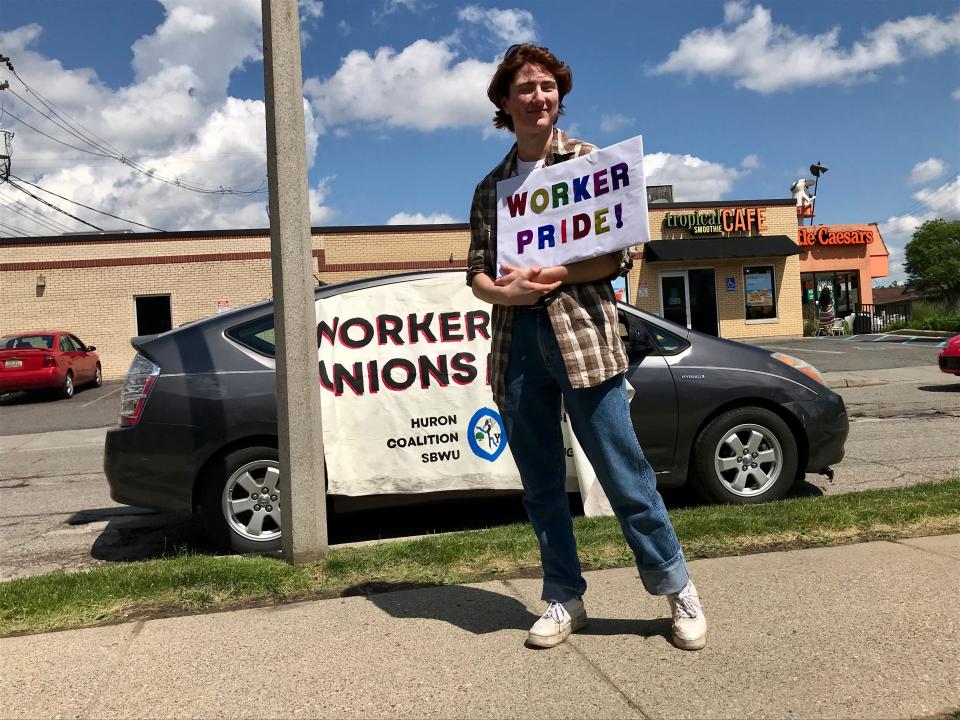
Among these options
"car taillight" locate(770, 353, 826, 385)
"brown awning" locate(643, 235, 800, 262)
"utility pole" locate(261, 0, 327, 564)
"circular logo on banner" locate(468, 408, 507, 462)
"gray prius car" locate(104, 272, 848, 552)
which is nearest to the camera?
"utility pole" locate(261, 0, 327, 564)

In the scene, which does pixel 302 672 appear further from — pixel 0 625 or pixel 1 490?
pixel 1 490

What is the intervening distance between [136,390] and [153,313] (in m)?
19.4

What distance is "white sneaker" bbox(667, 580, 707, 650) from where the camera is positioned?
280 centimetres

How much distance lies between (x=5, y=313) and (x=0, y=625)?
21.9 metres

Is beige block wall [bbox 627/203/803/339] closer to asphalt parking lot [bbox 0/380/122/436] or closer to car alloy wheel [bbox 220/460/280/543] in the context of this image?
asphalt parking lot [bbox 0/380/122/436]

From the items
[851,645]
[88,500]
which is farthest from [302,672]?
[88,500]

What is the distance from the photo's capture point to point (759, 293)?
2680 centimetres

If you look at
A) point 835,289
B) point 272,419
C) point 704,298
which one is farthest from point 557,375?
point 835,289

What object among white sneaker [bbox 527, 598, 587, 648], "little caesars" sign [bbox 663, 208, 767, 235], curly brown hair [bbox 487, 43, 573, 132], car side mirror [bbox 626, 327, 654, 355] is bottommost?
white sneaker [bbox 527, 598, 587, 648]

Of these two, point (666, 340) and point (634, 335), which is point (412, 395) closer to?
point (634, 335)

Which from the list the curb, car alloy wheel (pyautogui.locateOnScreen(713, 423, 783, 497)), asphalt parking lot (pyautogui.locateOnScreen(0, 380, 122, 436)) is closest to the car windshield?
asphalt parking lot (pyautogui.locateOnScreen(0, 380, 122, 436))

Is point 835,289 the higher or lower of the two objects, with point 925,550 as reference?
higher

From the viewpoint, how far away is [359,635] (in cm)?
309

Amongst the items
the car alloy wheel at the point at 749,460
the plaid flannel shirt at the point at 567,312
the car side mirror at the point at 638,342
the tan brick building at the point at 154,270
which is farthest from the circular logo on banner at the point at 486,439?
the tan brick building at the point at 154,270
